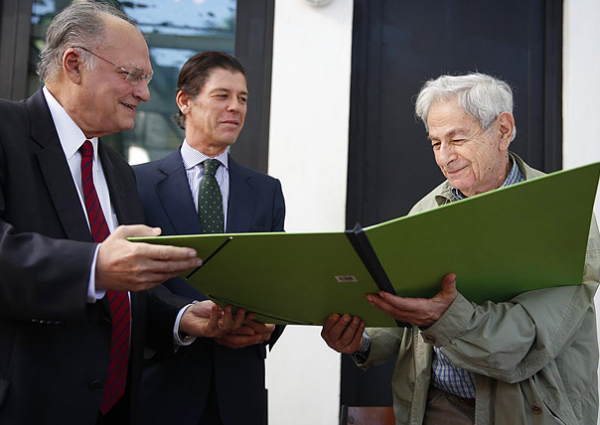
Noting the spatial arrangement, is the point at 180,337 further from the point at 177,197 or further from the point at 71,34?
the point at 71,34

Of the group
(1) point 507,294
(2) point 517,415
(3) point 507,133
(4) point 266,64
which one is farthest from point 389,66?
(2) point 517,415

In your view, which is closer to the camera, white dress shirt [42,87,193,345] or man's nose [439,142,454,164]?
white dress shirt [42,87,193,345]

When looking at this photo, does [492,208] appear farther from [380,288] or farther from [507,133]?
[507,133]

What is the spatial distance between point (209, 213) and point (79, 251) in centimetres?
95

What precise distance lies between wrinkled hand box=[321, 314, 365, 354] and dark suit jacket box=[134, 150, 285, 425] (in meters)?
0.38

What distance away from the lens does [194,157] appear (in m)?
2.51

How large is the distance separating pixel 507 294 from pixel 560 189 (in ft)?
1.66

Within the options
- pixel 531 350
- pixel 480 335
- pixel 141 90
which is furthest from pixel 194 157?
pixel 531 350

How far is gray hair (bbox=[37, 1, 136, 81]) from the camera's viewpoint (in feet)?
5.84

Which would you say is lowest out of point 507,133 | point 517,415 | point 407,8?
point 517,415

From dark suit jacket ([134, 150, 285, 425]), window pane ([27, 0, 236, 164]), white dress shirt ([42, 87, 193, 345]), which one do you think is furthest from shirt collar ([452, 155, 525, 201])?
window pane ([27, 0, 236, 164])

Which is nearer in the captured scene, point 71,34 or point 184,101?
point 71,34

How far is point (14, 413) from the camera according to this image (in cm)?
140

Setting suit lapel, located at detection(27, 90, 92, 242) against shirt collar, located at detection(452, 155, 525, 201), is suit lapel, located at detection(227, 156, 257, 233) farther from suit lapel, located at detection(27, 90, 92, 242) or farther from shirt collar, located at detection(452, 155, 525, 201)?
shirt collar, located at detection(452, 155, 525, 201)
